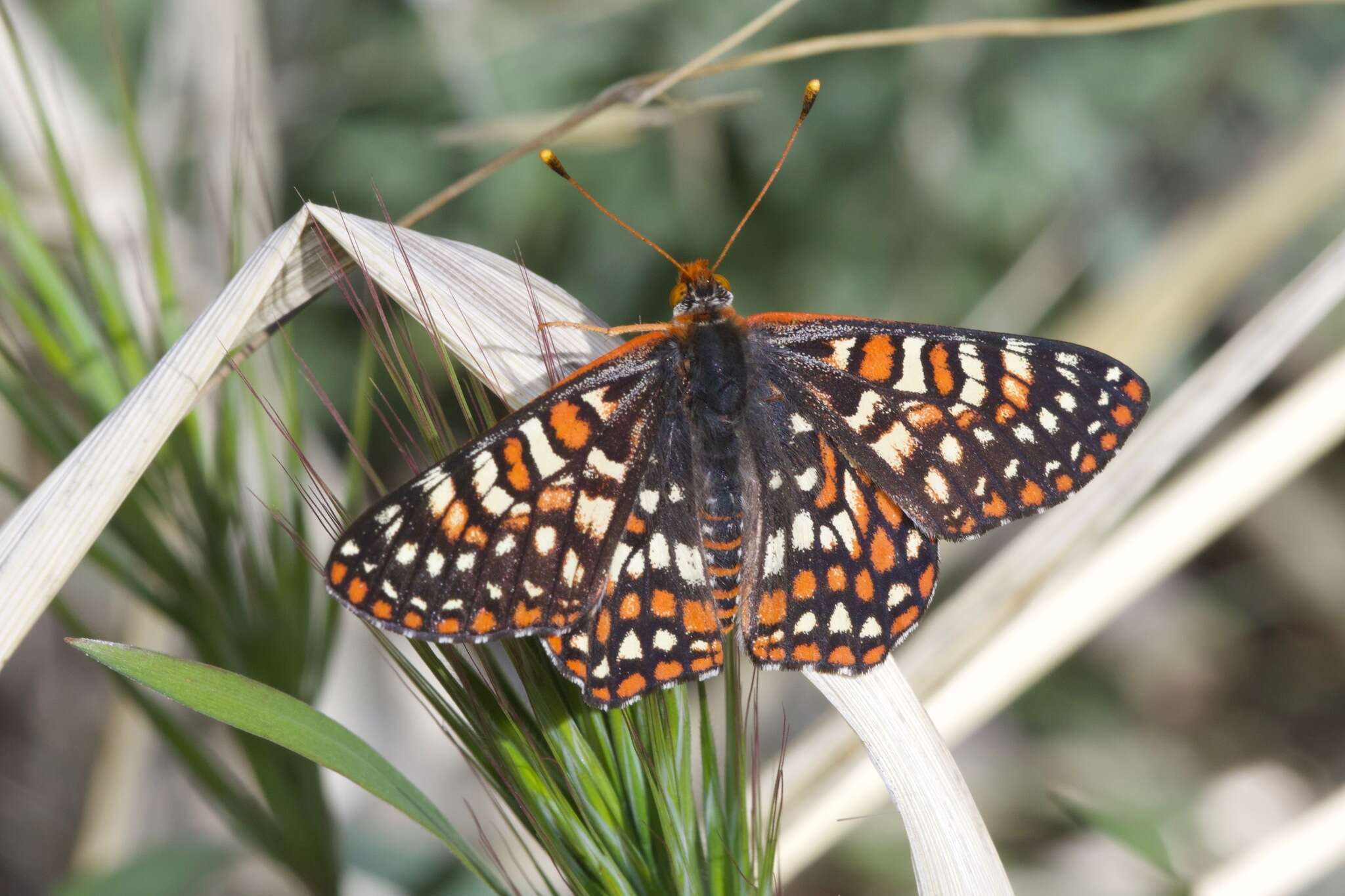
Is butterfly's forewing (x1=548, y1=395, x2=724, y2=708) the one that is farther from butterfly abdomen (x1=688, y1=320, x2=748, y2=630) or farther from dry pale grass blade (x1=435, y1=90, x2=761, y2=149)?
dry pale grass blade (x1=435, y1=90, x2=761, y2=149)

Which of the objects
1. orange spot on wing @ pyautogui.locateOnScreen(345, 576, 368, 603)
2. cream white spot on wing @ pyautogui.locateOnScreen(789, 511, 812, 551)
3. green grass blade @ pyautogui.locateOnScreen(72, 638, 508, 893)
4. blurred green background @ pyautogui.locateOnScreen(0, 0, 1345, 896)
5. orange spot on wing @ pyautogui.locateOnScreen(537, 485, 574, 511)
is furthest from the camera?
blurred green background @ pyautogui.locateOnScreen(0, 0, 1345, 896)

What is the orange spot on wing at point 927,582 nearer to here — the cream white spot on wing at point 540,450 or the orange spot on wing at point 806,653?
the orange spot on wing at point 806,653

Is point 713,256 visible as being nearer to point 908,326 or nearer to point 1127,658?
point 908,326

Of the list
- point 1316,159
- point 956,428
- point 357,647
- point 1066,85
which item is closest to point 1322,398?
point 956,428

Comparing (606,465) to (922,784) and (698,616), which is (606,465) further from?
(922,784)

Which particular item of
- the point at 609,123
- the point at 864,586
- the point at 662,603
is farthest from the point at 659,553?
the point at 609,123

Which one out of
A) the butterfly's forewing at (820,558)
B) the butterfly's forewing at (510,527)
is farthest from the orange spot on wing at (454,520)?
the butterfly's forewing at (820,558)

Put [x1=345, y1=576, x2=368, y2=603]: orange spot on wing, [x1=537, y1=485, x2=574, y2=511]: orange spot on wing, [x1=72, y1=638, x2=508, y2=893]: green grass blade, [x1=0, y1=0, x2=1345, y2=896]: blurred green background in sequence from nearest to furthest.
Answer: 1. [x1=72, y1=638, x2=508, y2=893]: green grass blade
2. [x1=345, y1=576, x2=368, y2=603]: orange spot on wing
3. [x1=537, y1=485, x2=574, y2=511]: orange spot on wing
4. [x1=0, y1=0, x2=1345, y2=896]: blurred green background

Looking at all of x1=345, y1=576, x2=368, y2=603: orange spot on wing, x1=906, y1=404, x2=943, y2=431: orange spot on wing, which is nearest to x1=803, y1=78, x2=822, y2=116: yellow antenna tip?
x1=906, y1=404, x2=943, y2=431: orange spot on wing
